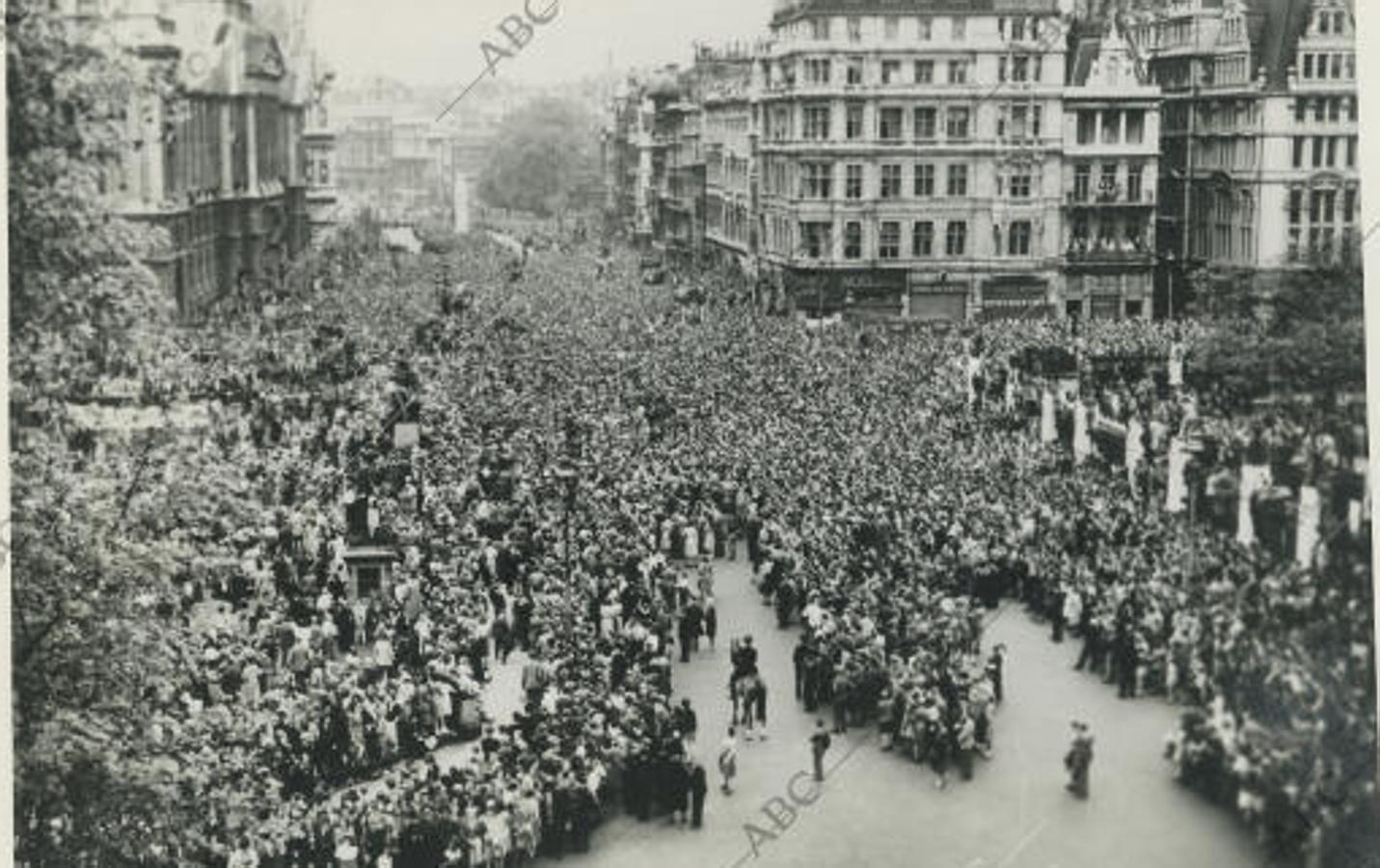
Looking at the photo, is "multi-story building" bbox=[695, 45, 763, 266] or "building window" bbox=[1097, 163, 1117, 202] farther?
"multi-story building" bbox=[695, 45, 763, 266]

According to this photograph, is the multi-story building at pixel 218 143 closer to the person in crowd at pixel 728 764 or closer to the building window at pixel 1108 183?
the person in crowd at pixel 728 764

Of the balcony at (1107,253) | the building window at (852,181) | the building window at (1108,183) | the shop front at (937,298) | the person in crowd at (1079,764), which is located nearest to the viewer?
the person in crowd at (1079,764)

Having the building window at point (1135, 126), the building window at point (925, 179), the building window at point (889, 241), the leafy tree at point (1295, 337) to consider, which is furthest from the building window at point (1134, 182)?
the building window at point (889, 241)

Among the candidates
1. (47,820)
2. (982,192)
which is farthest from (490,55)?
(982,192)

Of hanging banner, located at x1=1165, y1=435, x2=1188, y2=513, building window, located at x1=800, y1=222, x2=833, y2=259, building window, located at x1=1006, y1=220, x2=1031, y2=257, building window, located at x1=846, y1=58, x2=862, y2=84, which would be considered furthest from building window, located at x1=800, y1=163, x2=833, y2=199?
hanging banner, located at x1=1165, y1=435, x2=1188, y2=513

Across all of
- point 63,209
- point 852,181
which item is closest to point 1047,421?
point 852,181

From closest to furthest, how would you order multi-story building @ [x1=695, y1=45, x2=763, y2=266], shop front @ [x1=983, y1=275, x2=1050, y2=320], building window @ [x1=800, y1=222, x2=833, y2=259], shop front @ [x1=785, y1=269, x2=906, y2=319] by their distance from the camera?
shop front @ [x1=983, y1=275, x2=1050, y2=320] < shop front @ [x1=785, y1=269, x2=906, y2=319] < building window @ [x1=800, y1=222, x2=833, y2=259] < multi-story building @ [x1=695, y1=45, x2=763, y2=266]

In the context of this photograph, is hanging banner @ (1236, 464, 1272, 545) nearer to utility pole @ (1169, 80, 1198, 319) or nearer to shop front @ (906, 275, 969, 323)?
utility pole @ (1169, 80, 1198, 319)
